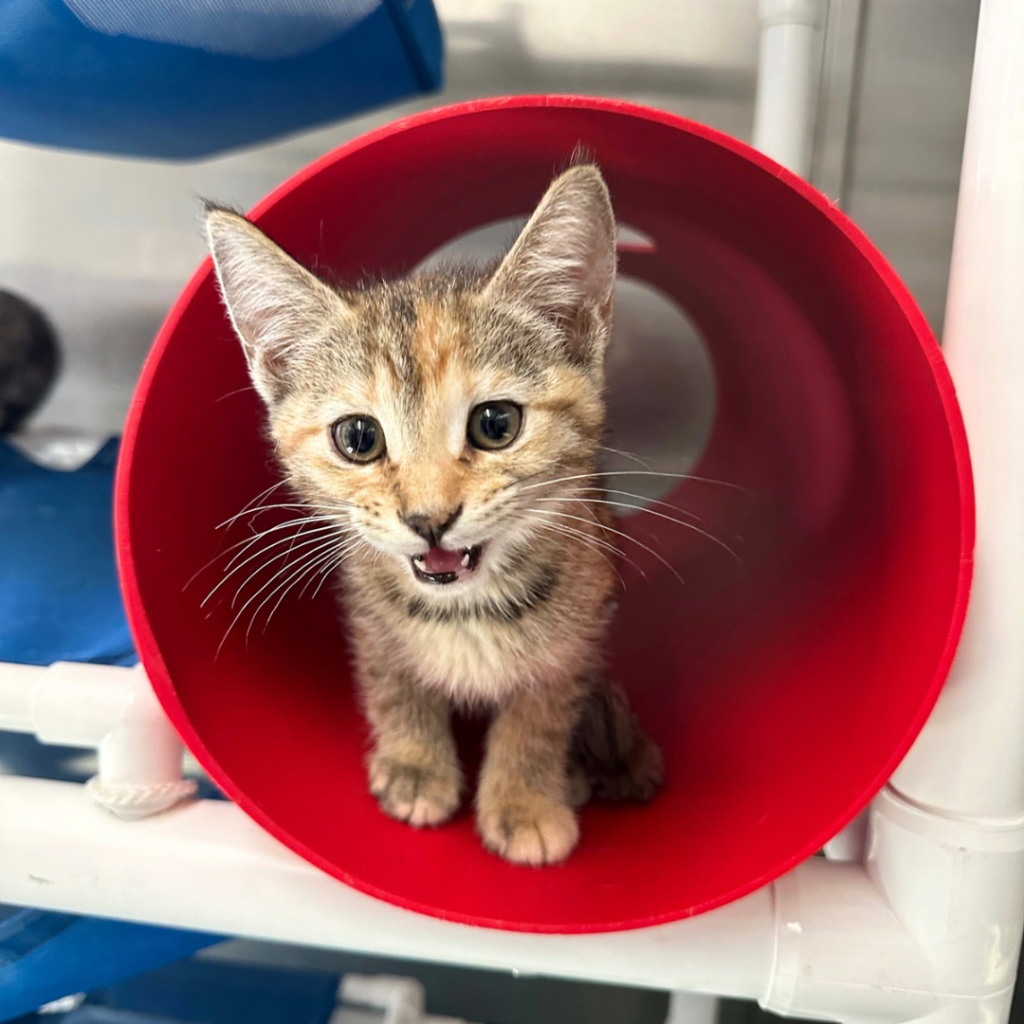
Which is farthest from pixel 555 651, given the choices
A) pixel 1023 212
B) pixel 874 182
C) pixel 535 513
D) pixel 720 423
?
pixel 874 182

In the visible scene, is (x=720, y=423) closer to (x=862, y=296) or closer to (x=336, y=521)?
(x=862, y=296)

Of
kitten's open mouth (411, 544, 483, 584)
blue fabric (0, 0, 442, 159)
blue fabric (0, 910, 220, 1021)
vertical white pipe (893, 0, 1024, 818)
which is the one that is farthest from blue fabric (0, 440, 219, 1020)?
vertical white pipe (893, 0, 1024, 818)

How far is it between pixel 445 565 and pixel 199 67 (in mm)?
582

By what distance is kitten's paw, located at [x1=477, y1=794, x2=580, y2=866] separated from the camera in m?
0.76

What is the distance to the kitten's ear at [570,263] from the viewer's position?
69 centimetres

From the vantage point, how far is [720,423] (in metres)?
1.36

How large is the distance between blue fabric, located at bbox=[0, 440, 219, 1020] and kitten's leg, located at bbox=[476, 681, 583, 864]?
12.7 inches

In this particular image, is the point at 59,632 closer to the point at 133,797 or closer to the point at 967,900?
the point at 133,797

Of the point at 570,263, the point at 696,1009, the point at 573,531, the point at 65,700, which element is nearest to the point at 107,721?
the point at 65,700

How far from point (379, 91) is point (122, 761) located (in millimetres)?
819

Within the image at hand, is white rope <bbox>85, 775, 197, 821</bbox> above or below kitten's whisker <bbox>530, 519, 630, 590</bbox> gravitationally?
below

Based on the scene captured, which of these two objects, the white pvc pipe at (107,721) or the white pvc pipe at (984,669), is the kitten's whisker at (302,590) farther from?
the white pvc pipe at (984,669)

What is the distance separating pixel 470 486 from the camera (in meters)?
0.68

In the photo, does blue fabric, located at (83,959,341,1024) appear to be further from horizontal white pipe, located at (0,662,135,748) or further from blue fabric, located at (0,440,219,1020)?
horizontal white pipe, located at (0,662,135,748)
